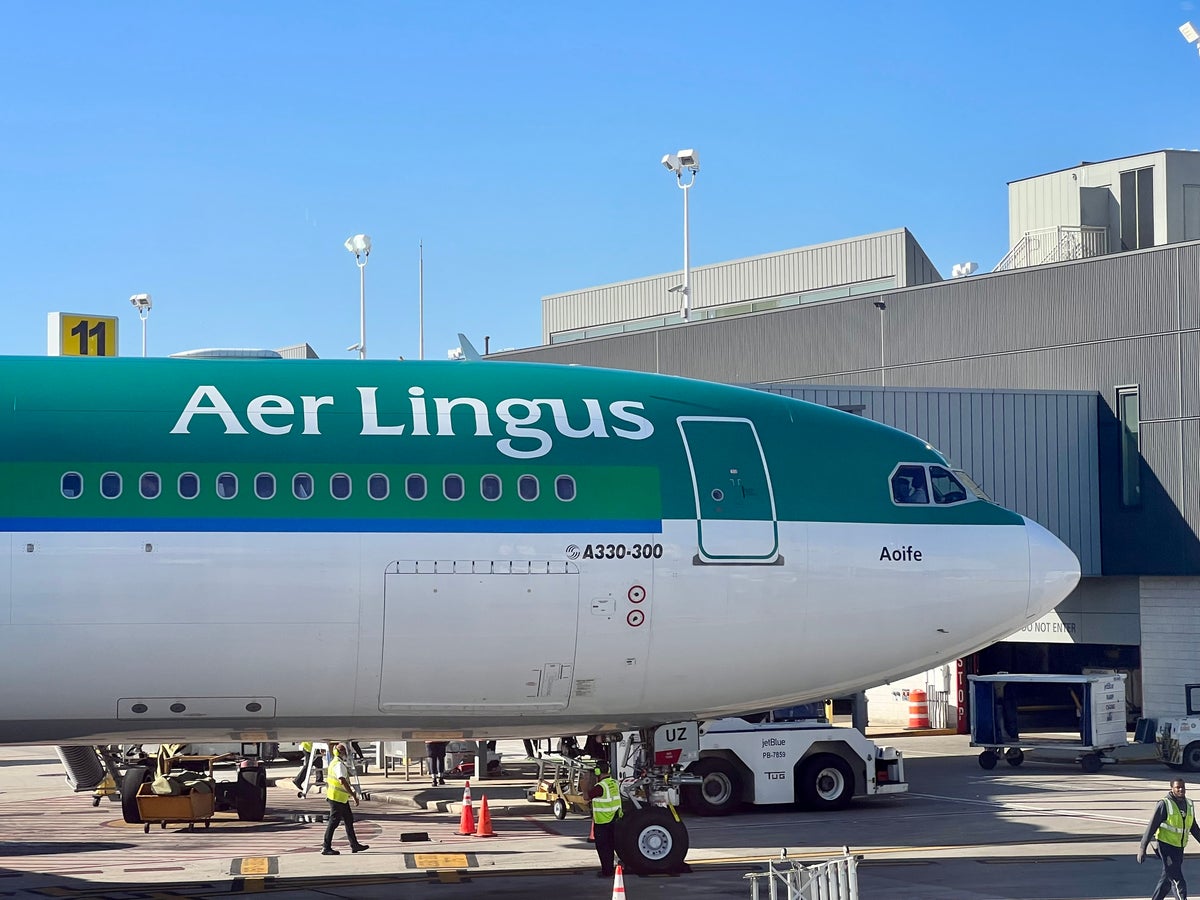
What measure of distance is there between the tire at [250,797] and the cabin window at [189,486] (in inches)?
477

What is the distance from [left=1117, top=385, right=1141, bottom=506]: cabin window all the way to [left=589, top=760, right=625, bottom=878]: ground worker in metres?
23.1

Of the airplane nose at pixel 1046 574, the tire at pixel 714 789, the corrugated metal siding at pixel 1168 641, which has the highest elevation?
the airplane nose at pixel 1046 574

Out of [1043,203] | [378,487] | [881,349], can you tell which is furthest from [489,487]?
[1043,203]

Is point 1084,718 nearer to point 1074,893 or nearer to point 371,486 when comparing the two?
point 1074,893

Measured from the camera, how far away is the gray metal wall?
37219 millimetres

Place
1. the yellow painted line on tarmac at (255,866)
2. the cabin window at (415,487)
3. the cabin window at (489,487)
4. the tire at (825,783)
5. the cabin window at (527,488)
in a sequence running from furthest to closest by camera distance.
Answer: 1. the tire at (825,783)
2. the yellow painted line on tarmac at (255,866)
3. the cabin window at (527,488)
4. the cabin window at (489,487)
5. the cabin window at (415,487)

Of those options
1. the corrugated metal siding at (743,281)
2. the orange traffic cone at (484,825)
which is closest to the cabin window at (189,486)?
the orange traffic cone at (484,825)

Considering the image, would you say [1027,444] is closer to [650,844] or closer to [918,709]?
[918,709]

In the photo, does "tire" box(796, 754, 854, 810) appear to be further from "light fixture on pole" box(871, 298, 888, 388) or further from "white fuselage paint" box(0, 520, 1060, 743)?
"light fixture on pole" box(871, 298, 888, 388)

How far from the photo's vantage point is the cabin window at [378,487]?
17.1 meters

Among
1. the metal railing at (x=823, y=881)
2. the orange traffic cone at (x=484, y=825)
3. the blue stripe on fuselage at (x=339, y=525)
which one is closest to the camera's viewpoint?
the metal railing at (x=823, y=881)

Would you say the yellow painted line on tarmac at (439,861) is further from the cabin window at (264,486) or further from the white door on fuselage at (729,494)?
the cabin window at (264,486)

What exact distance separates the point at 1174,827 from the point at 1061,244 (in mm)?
32091

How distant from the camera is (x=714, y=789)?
27.8m
